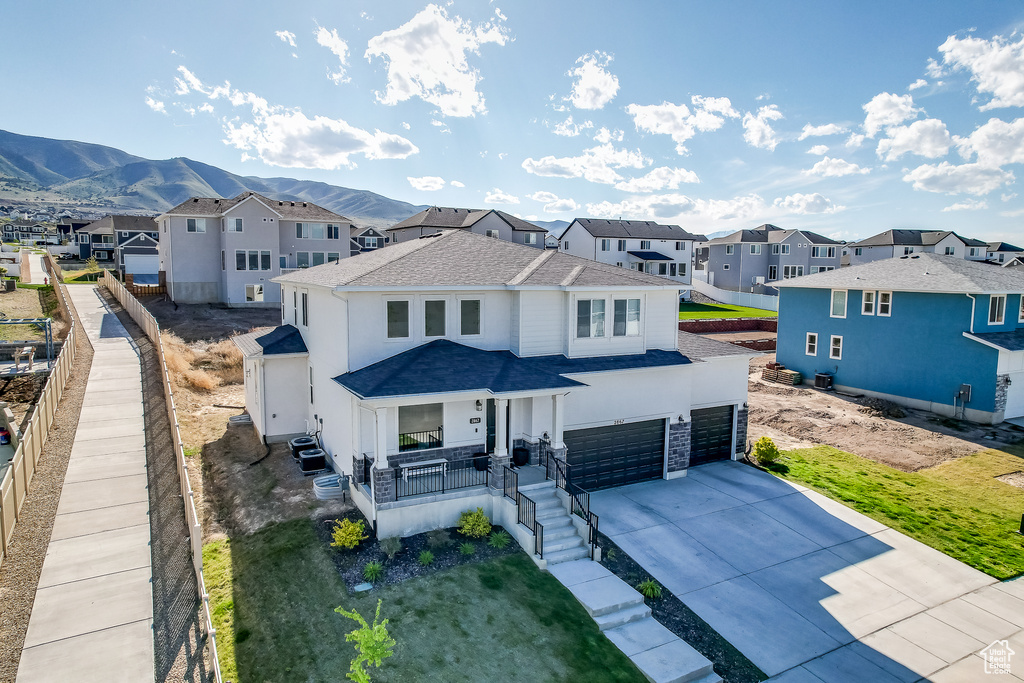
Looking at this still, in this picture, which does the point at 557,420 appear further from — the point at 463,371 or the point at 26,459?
the point at 26,459

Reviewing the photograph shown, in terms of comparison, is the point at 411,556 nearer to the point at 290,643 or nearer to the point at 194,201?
the point at 290,643

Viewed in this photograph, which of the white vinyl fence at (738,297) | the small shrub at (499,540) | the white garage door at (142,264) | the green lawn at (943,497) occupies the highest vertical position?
the white garage door at (142,264)

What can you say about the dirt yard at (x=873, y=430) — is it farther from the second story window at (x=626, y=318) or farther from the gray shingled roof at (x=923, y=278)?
the second story window at (x=626, y=318)

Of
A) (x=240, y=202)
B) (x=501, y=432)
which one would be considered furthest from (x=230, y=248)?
(x=501, y=432)

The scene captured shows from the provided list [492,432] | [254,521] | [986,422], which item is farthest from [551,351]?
[986,422]

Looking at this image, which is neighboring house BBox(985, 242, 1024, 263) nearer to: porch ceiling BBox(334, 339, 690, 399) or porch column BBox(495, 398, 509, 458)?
porch ceiling BBox(334, 339, 690, 399)

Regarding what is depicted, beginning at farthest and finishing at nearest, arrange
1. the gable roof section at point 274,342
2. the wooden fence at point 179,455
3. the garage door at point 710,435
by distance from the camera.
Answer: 1. the garage door at point 710,435
2. the gable roof section at point 274,342
3. the wooden fence at point 179,455

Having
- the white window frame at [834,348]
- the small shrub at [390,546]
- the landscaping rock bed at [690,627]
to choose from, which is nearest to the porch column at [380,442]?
the small shrub at [390,546]
